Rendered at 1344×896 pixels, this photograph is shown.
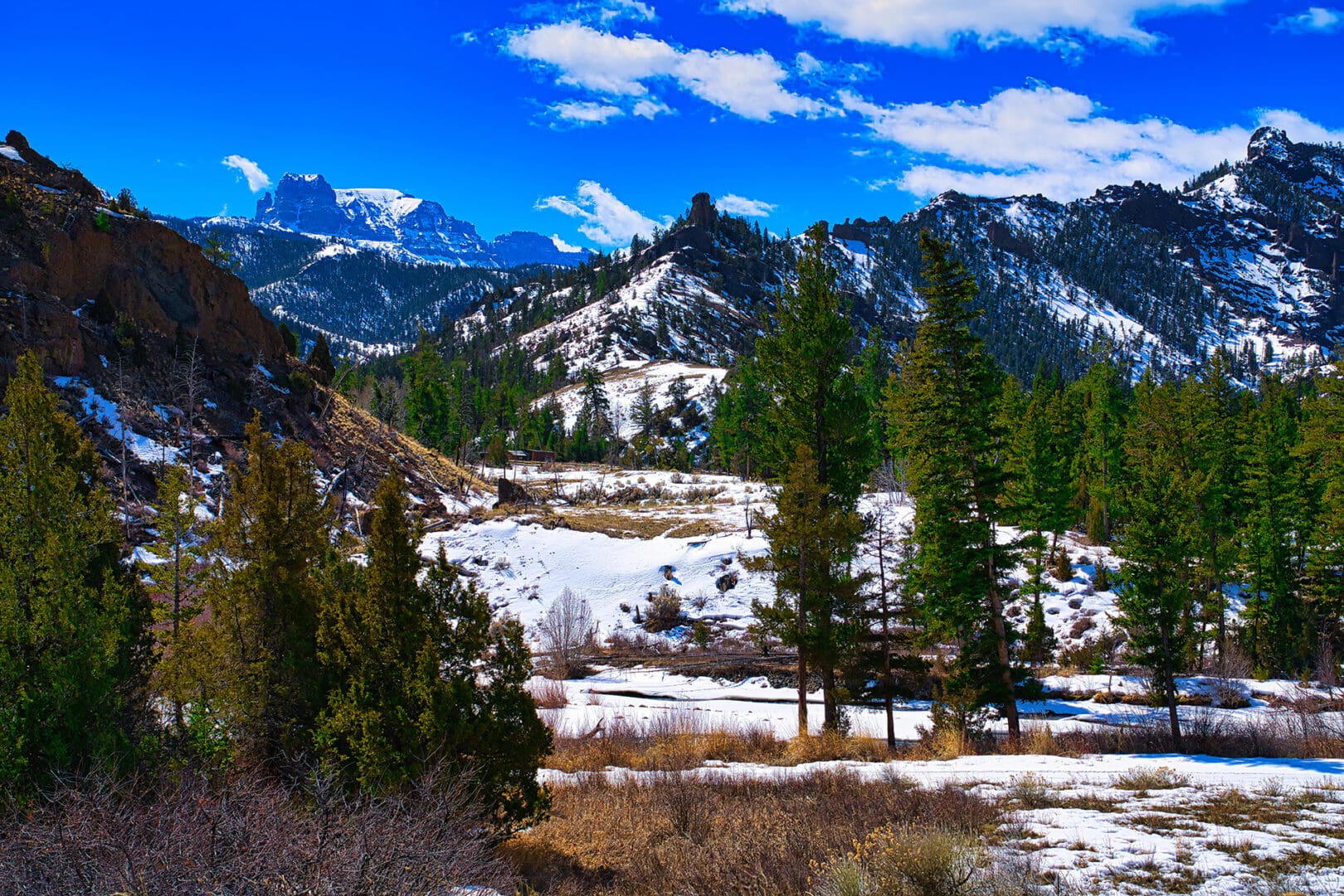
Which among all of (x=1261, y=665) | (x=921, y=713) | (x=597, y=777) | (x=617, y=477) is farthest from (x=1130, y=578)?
(x=617, y=477)

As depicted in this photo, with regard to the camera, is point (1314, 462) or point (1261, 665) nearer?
point (1261, 665)

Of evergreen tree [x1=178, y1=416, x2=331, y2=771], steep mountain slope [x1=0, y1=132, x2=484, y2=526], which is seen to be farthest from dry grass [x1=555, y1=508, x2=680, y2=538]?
evergreen tree [x1=178, y1=416, x2=331, y2=771]

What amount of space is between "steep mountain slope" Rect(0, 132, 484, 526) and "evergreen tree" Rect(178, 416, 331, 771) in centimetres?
2368

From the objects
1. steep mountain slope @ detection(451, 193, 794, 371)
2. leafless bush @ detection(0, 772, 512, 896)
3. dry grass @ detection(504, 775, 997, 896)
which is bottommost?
dry grass @ detection(504, 775, 997, 896)

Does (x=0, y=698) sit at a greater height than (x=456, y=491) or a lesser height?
lesser

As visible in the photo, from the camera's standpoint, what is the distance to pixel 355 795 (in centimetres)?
862

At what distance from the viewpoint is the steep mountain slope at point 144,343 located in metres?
32.3

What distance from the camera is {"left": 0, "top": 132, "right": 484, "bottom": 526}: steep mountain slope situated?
32312 millimetres

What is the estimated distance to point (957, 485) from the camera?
18.1 metres

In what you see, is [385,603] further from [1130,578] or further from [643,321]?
[643,321]

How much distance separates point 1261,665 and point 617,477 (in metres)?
45.7

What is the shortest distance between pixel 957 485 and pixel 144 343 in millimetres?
40665

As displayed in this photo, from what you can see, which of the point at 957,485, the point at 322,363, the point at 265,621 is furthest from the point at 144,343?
the point at 957,485

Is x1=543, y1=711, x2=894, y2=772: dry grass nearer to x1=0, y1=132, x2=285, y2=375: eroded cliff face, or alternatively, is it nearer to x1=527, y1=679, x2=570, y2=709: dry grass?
x1=527, y1=679, x2=570, y2=709: dry grass
